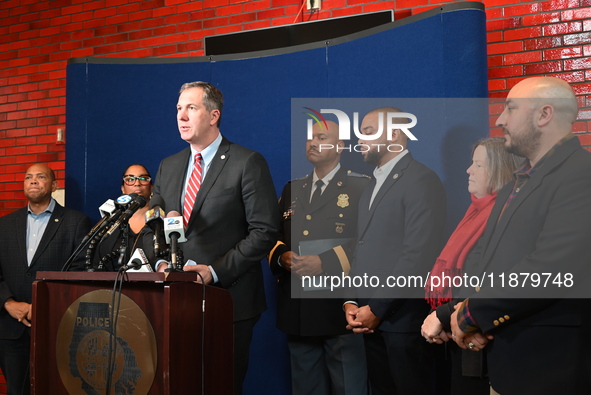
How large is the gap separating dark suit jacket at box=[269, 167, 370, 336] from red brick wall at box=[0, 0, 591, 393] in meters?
1.26

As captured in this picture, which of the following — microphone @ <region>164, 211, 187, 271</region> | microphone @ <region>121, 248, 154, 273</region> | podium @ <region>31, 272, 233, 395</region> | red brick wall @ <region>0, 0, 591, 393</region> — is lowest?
podium @ <region>31, 272, 233, 395</region>

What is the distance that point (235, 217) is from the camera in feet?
9.02

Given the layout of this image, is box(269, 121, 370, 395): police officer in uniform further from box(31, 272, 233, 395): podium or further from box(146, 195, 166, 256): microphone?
box(146, 195, 166, 256): microphone

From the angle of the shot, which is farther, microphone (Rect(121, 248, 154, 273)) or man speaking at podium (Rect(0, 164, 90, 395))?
man speaking at podium (Rect(0, 164, 90, 395))

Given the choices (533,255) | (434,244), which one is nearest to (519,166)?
(533,255)

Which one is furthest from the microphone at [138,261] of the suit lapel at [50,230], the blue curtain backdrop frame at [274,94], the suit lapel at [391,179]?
the suit lapel at [50,230]

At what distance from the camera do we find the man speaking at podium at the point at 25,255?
373 cm

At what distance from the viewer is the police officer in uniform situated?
3.09 metres

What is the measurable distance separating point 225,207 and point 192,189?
19cm

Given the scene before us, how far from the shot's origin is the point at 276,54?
12.5 feet

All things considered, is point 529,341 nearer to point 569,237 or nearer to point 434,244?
point 569,237

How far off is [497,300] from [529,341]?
159 millimetres

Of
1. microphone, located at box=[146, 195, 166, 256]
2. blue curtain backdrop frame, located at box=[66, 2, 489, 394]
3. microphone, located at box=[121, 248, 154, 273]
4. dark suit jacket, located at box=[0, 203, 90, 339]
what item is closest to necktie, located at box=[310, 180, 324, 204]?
blue curtain backdrop frame, located at box=[66, 2, 489, 394]

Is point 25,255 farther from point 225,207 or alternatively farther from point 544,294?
point 544,294
